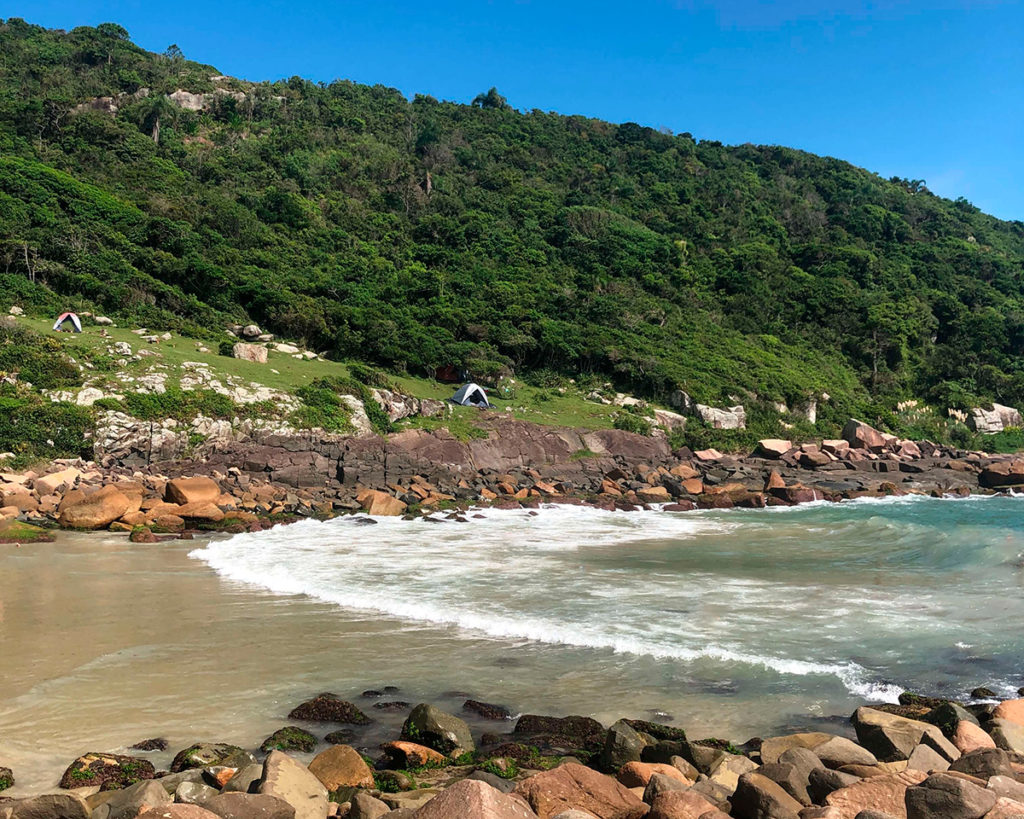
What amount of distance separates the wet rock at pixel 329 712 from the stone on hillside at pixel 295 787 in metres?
1.86

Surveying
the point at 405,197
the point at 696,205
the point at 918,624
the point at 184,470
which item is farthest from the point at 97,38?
the point at 918,624

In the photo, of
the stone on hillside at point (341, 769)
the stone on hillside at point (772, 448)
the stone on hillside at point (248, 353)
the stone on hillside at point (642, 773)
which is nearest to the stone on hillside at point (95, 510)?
the stone on hillside at point (248, 353)

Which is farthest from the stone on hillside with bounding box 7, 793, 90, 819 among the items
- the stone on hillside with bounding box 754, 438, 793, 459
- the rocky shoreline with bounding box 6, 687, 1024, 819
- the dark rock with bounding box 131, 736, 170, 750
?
the stone on hillside with bounding box 754, 438, 793, 459

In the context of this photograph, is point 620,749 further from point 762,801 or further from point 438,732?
point 438,732

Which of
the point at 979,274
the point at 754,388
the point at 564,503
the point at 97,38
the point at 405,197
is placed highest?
the point at 97,38

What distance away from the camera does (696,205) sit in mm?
86125

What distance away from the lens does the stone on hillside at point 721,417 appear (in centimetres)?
4522

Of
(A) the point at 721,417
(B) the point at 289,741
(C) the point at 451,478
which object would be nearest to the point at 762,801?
(B) the point at 289,741

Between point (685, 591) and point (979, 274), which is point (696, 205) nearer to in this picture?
point (979, 274)

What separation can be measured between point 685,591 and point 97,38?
11000cm

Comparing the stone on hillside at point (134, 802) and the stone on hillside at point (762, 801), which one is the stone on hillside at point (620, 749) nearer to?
the stone on hillside at point (762, 801)

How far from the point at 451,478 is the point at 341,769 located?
24.9m

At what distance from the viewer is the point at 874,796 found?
5172 mm

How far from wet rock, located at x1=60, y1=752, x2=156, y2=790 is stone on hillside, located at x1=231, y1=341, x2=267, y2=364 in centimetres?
3113
